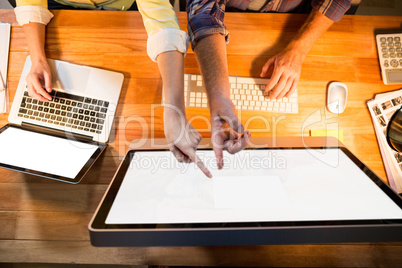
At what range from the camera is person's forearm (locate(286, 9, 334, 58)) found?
0.96 metres

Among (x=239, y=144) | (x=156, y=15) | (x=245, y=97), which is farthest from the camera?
(x=245, y=97)

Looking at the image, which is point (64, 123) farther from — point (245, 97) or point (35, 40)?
point (245, 97)

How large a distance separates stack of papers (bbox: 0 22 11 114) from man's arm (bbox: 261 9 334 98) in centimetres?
98

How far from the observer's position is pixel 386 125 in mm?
915

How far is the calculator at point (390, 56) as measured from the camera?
3.14 ft

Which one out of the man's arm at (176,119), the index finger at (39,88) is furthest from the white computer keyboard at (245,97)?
the index finger at (39,88)

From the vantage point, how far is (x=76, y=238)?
0.80 meters

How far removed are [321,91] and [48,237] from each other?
3.55 ft

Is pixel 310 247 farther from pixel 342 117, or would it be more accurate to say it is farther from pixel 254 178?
pixel 342 117

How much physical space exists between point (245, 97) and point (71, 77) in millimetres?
657

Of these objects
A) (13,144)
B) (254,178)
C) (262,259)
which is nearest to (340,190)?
(254,178)

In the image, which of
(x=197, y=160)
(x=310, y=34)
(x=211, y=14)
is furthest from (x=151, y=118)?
(x=310, y=34)

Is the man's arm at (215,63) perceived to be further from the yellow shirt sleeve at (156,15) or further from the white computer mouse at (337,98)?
the white computer mouse at (337,98)

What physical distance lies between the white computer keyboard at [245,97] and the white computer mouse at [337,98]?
0.13 metres
